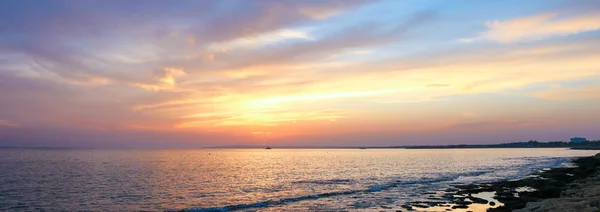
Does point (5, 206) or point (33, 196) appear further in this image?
point (33, 196)

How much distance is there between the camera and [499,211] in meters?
28.2

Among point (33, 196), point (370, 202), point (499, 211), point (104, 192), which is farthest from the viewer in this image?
point (104, 192)

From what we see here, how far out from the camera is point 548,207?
2498cm

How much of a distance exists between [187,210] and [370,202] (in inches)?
693

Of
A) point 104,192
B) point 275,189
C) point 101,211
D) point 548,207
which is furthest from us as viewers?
point 275,189

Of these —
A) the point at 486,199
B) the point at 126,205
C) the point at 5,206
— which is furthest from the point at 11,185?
the point at 486,199

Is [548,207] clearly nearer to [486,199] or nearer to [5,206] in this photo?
[486,199]

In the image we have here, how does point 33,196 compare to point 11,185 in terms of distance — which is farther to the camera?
point 11,185

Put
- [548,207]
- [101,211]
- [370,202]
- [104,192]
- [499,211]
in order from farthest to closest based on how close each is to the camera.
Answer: [104,192] → [370,202] → [101,211] → [499,211] → [548,207]

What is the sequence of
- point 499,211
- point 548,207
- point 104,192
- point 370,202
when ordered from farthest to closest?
point 104,192, point 370,202, point 499,211, point 548,207

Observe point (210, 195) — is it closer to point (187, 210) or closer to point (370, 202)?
point (187, 210)

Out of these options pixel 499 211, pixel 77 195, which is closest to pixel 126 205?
pixel 77 195

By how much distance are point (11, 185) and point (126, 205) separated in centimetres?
2766

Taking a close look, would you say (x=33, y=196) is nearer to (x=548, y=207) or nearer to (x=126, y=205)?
(x=126, y=205)
